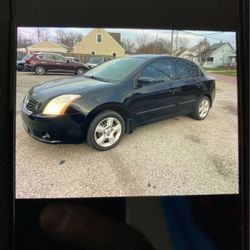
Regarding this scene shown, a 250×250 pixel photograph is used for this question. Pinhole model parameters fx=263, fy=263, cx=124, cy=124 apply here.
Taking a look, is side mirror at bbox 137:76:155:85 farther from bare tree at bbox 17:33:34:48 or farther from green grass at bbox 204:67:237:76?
bare tree at bbox 17:33:34:48

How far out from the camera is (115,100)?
3.47ft

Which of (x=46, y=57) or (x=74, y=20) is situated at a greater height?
(x=74, y=20)

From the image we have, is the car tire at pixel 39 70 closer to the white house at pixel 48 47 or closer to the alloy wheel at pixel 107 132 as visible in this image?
the white house at pixel 48 47

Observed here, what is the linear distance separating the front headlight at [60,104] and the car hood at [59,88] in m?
0.02

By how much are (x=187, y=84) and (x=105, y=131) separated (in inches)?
16.2

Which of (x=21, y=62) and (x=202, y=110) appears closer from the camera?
(x=21, y=62)

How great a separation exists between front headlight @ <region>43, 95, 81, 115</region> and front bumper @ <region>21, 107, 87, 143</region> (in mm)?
24

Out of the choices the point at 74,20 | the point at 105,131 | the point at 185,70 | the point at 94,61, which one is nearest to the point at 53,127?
the point at 105,131

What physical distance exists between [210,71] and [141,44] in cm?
→ 32

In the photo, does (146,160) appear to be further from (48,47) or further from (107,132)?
(48,47)

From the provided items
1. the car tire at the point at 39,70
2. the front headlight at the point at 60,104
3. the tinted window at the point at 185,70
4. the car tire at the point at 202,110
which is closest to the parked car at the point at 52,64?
the car tire at the point at 39,70

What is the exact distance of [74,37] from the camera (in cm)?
101

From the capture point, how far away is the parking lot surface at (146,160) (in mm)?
1012

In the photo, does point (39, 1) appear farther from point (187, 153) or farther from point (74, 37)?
point (187, 153)
